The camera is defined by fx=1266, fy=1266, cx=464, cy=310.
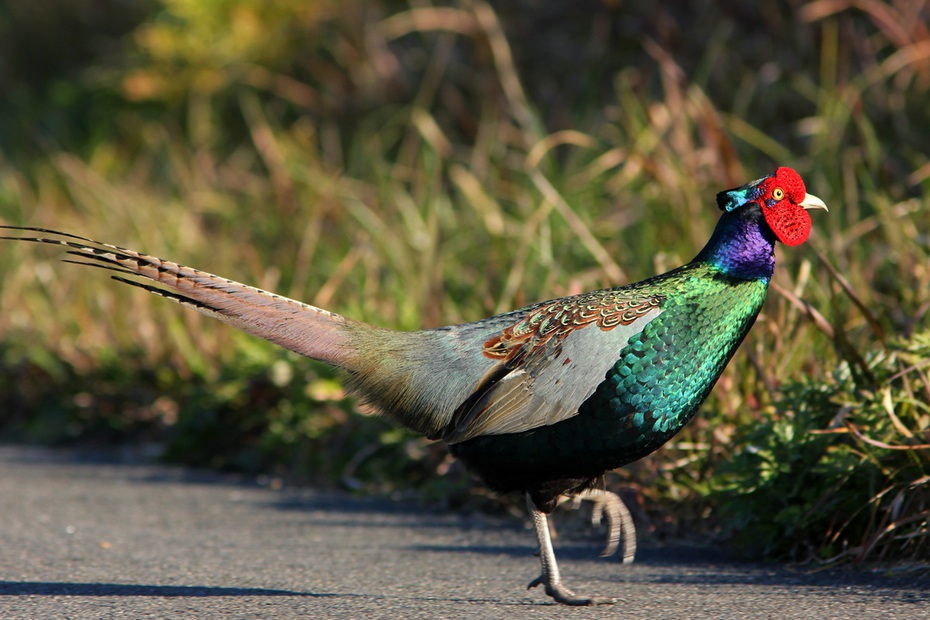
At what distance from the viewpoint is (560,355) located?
4102mm

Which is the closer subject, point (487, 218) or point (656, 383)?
point (656, 383)

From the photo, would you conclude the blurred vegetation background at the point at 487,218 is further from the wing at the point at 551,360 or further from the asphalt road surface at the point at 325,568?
the wing at the point at 551,360

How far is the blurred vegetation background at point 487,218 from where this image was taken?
4.76 metres

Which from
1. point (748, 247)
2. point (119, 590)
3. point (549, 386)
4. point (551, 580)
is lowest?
point (119, 590)

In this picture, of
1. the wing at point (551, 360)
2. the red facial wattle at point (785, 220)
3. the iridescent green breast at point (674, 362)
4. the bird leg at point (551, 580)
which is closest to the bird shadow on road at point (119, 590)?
the bird leg at point (551, 580)

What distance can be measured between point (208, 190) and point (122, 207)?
0.93 metres

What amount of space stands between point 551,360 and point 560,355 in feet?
0.11

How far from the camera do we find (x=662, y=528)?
203 inches

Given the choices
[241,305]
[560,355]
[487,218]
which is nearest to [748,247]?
[560,355]

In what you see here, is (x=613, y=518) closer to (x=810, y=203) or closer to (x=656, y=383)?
(x=656, y=383)

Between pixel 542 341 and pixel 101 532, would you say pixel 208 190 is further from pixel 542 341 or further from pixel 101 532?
pixel 542 341

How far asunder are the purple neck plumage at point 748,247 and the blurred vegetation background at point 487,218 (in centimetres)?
75

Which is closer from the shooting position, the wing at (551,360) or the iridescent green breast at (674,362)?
the iridescent green breast at (674,362)

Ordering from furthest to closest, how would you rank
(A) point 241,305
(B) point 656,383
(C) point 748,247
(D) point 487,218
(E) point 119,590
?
1. (D) point 487,218
2. (E) point 119,590
3. (A) point 241,305
4. (C) point 748,247
5. (B) point 656,383
